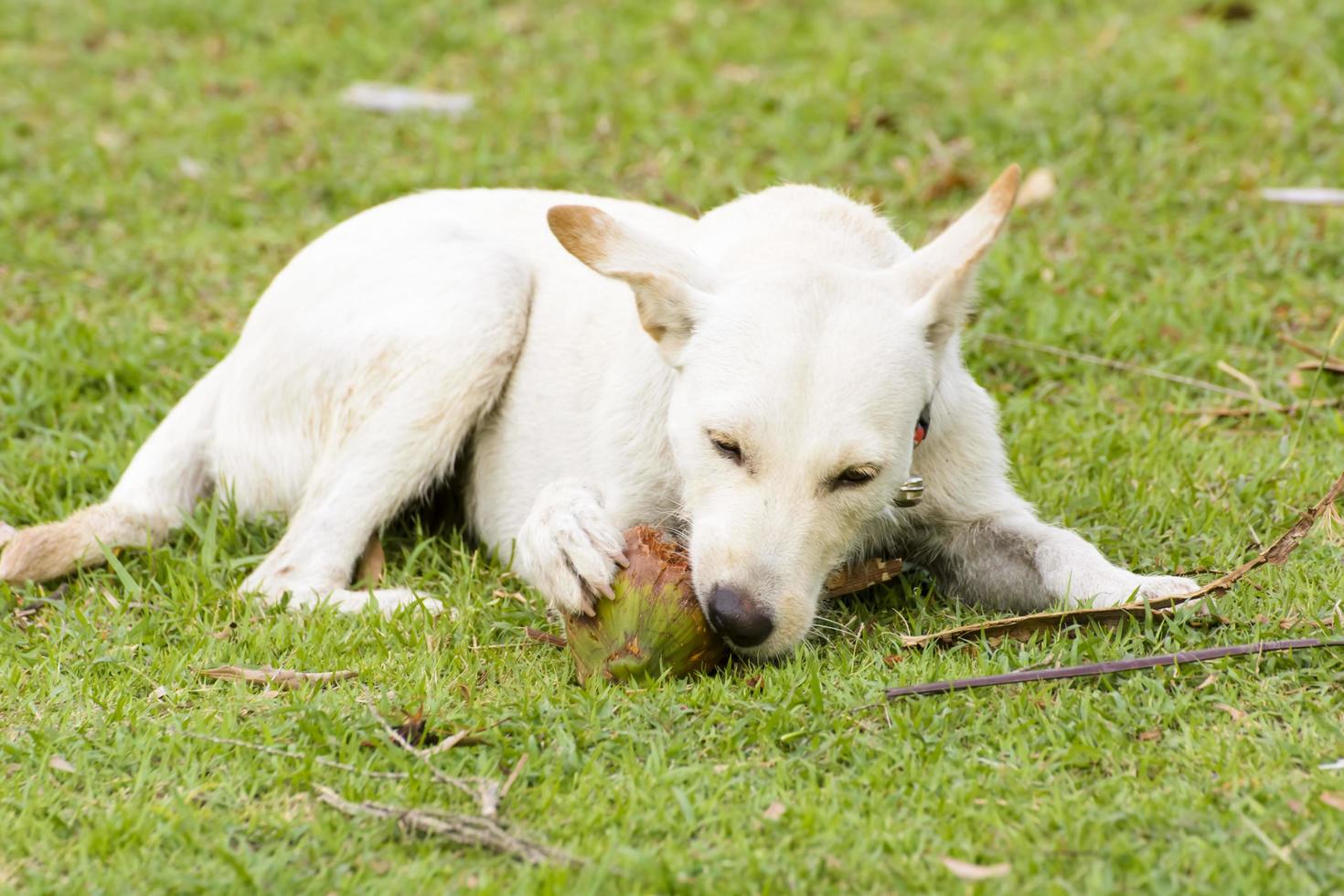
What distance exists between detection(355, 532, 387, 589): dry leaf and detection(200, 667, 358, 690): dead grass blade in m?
0.87

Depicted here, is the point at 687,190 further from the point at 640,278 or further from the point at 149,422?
the point at 640,278

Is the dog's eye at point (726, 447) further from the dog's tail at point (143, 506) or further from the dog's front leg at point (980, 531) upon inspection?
the dog's tail at point (143, 506)

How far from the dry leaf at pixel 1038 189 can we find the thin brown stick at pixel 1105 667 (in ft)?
13.1

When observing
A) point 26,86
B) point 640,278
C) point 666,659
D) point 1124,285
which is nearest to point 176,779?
point 666,659

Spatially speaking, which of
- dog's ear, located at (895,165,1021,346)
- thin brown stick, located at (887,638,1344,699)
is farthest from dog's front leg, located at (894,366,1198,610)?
thin brown stick, located at (887,638,1344,699)

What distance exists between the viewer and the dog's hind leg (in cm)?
509

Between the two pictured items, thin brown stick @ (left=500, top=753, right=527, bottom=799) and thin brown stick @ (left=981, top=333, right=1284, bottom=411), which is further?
thin brown stick @ (left=981, top=333, right=1284, bottom=411)

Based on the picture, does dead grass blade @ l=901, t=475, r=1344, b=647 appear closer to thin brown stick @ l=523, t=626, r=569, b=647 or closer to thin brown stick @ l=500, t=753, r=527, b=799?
thin brown stick @ l=523, t=626, r=569, b=647

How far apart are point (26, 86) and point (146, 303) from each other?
124 inches

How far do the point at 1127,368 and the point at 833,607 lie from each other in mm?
2375

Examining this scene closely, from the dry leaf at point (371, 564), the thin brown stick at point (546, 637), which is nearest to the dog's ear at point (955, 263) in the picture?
the thin brown stick at point (546, 637)

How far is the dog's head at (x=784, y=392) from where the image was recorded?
12.6ft

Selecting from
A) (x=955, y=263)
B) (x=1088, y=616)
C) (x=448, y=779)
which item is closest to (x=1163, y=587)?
(x=1088, y=616)

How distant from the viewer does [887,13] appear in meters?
9.95
